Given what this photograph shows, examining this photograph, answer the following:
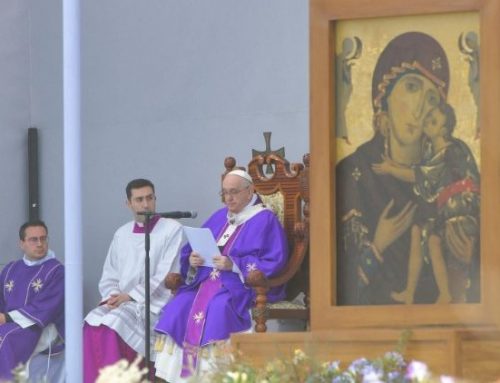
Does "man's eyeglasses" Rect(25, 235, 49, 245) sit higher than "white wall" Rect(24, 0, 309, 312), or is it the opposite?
"white wall" Rect(24, 0, 309, 312)

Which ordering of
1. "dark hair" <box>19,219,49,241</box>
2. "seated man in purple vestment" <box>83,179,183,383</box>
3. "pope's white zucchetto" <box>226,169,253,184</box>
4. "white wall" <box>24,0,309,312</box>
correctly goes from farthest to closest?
"white wall" <box>24,0,309,312</box>
"dark hair" <box>19,219,49,241</box>
"seated man in purple vestment" <box>83,179,183,383</box>
"pope's white zucchetto" <box>226,169,253,184</box>

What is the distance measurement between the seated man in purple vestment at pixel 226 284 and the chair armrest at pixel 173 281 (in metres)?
0.09

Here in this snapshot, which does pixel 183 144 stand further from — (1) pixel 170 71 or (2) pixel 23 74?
(2) pixel 23 74

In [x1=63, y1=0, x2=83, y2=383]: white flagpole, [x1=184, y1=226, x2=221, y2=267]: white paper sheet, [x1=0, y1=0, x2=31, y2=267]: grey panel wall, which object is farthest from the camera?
[x1=0, y1=0, x2=31, y2=267]: grey panel wall

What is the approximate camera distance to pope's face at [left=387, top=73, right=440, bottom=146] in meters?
6.57

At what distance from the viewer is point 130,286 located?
9914 mm

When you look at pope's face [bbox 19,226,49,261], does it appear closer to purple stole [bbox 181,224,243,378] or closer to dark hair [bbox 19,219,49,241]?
dark hair [bbox 19,219,49,241]

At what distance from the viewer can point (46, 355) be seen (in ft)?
Result: 32.3

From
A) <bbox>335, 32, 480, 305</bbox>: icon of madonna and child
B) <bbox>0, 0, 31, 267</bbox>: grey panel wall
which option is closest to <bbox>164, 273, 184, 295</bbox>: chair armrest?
<bbox>0, 0, 31, 267</bbox>: grey panel wall

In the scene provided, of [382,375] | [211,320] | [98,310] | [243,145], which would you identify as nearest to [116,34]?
[243,145]

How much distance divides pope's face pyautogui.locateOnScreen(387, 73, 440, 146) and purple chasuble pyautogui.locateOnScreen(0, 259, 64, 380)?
151 inches

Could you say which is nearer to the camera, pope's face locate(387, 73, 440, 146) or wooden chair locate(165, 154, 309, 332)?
pope's face locate(387, 73, 440, 146)

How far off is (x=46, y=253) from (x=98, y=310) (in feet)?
2.32

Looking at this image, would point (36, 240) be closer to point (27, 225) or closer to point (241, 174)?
point (27, 225)
